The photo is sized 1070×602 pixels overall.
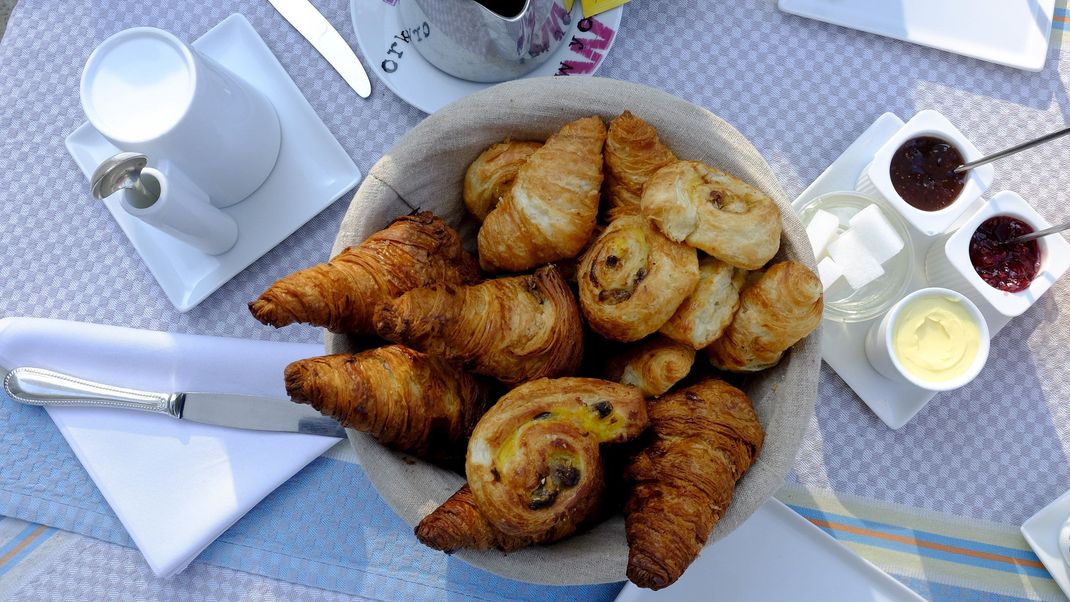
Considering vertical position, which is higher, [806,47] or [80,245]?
[806,47]

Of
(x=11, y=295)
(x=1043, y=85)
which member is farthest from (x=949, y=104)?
(x=11, y=295)

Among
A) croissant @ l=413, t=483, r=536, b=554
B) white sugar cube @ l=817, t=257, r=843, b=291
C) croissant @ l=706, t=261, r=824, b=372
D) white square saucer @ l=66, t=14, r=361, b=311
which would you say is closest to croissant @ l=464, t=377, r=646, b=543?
croissant @ l=413, t=483, r=536, b=554

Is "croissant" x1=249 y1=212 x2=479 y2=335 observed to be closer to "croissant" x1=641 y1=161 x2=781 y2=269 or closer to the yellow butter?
"croissant" x1=641 y1=161 x2=781 y2=269

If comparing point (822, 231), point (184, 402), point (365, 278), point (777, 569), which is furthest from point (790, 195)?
point (184, 402)

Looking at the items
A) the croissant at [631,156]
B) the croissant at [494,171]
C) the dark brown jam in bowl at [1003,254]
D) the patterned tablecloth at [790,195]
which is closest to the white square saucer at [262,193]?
the patterned tablecloth at [790,195]

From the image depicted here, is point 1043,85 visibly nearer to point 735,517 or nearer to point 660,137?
point 660,137

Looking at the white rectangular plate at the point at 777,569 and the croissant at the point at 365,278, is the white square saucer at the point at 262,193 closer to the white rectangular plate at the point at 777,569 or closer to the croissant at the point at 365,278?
the croissant at the point at 365,278
